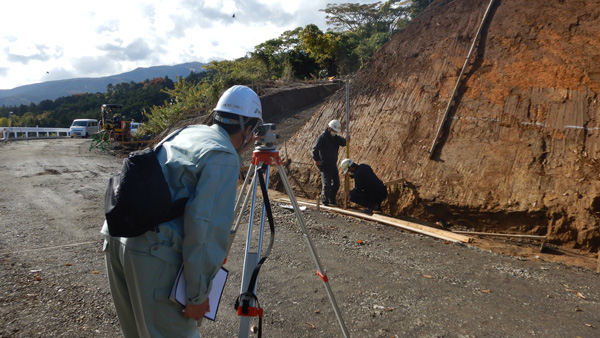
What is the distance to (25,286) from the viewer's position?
4406 mm

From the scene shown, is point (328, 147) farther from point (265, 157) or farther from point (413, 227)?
point (265, 157)

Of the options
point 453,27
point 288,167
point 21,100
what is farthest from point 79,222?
point 21,100

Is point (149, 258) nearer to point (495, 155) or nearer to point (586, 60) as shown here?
point (495, 155)

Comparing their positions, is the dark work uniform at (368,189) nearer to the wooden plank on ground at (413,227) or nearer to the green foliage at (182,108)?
the wooden plank on ground at (413,227)

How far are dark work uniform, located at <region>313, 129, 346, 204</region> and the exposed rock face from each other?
0.99 meters

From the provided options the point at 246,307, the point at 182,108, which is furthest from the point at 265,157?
the point at 182,108

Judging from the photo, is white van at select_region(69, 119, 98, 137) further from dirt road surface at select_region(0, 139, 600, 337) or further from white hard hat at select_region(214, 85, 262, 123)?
white hard hat at select_region(214, 85, 262, 123)

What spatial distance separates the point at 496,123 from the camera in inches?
311

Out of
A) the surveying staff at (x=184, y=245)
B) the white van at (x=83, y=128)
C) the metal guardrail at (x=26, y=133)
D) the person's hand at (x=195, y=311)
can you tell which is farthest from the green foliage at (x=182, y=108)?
the person's hand at (x=195, y=311)

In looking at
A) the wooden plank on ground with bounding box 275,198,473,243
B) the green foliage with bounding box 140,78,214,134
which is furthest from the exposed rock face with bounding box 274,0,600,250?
the green foliage with bounding box 140,78,214,134

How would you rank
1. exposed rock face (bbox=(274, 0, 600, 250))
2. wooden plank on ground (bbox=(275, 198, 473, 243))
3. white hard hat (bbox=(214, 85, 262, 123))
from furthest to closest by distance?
1. exposed rock face (bbox=(274, 0, 600, 250))
2. wooden plank on ground (bbox=(275, 198, 473, 243))
3. white hard hat (bbox=(214, 85, 262, 123))

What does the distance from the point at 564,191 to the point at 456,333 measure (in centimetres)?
431

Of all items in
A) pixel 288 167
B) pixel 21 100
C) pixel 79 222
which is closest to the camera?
pixel 79 222

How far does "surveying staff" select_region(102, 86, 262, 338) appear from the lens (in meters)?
1.78
